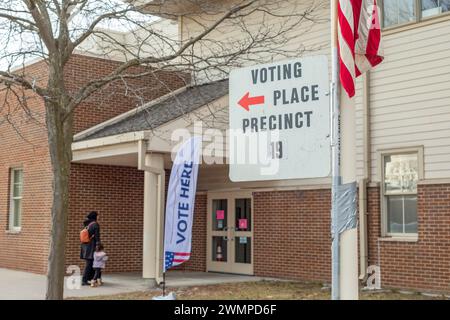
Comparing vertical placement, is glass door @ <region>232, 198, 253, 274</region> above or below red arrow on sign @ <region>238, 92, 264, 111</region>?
below

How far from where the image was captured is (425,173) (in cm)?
1257

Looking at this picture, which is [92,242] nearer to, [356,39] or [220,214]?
[220,214]

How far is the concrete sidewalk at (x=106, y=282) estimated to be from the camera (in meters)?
12.2

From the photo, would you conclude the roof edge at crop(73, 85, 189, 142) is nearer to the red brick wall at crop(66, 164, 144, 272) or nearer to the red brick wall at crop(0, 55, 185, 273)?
the red brick wall at crop(0, 55, 185, 273)

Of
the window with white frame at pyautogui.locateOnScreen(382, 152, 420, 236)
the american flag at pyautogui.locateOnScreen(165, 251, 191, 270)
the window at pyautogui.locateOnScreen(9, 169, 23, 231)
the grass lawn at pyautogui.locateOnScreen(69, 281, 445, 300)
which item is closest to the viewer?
the american flag at pyautogui.locateOnScreen(165, 251, 191, 270)

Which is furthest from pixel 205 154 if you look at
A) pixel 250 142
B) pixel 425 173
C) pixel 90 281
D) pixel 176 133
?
pixel 250 142

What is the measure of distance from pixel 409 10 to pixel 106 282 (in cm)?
922

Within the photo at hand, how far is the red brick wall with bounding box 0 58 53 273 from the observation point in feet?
52.4

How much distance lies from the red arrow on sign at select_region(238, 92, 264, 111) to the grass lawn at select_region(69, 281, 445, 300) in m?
8.21

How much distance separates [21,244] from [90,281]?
13.5 feet

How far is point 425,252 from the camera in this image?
12.4 m

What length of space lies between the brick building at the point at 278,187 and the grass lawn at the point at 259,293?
728 millimetres

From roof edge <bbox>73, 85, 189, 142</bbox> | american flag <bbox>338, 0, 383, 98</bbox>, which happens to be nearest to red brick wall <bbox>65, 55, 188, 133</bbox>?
roof edge <bbox>73, 85, 189, 142</bbox>

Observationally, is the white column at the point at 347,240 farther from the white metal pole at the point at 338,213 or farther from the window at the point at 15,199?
the window at the point at 15,199
